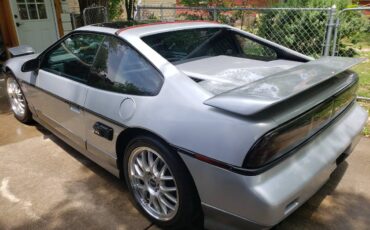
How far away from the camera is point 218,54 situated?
11.1ft

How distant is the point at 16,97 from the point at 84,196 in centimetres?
238

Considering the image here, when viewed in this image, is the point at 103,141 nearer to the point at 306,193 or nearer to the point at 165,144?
the point at 165,144

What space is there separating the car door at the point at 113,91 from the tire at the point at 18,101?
187 centimetres

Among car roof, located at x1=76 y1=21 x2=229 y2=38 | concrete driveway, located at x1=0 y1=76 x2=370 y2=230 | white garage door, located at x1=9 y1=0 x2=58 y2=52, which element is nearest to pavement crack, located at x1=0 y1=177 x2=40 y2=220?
concrete driveway, located at x1=0 y1=76 x2=370 y2=230

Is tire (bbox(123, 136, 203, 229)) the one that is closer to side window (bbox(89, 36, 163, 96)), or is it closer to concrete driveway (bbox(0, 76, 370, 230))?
concrete driveway (bbox(0, 76, 370, 230))

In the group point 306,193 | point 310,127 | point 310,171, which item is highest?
point 310,127

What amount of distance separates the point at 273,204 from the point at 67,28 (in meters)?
8.60

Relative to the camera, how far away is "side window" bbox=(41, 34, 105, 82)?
10.1ft

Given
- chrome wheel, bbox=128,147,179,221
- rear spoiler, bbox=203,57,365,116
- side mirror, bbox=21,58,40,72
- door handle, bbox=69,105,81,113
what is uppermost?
rear spoiler, bbox=203,57,365,116

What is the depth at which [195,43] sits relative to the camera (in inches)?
126

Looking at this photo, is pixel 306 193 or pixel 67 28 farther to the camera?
pixel 67 28

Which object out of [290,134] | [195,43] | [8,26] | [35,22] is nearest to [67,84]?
[195,43]

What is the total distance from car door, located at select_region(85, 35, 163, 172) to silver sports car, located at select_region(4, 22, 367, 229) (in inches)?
0.4

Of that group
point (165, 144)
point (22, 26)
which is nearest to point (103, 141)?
point (165, 144)
